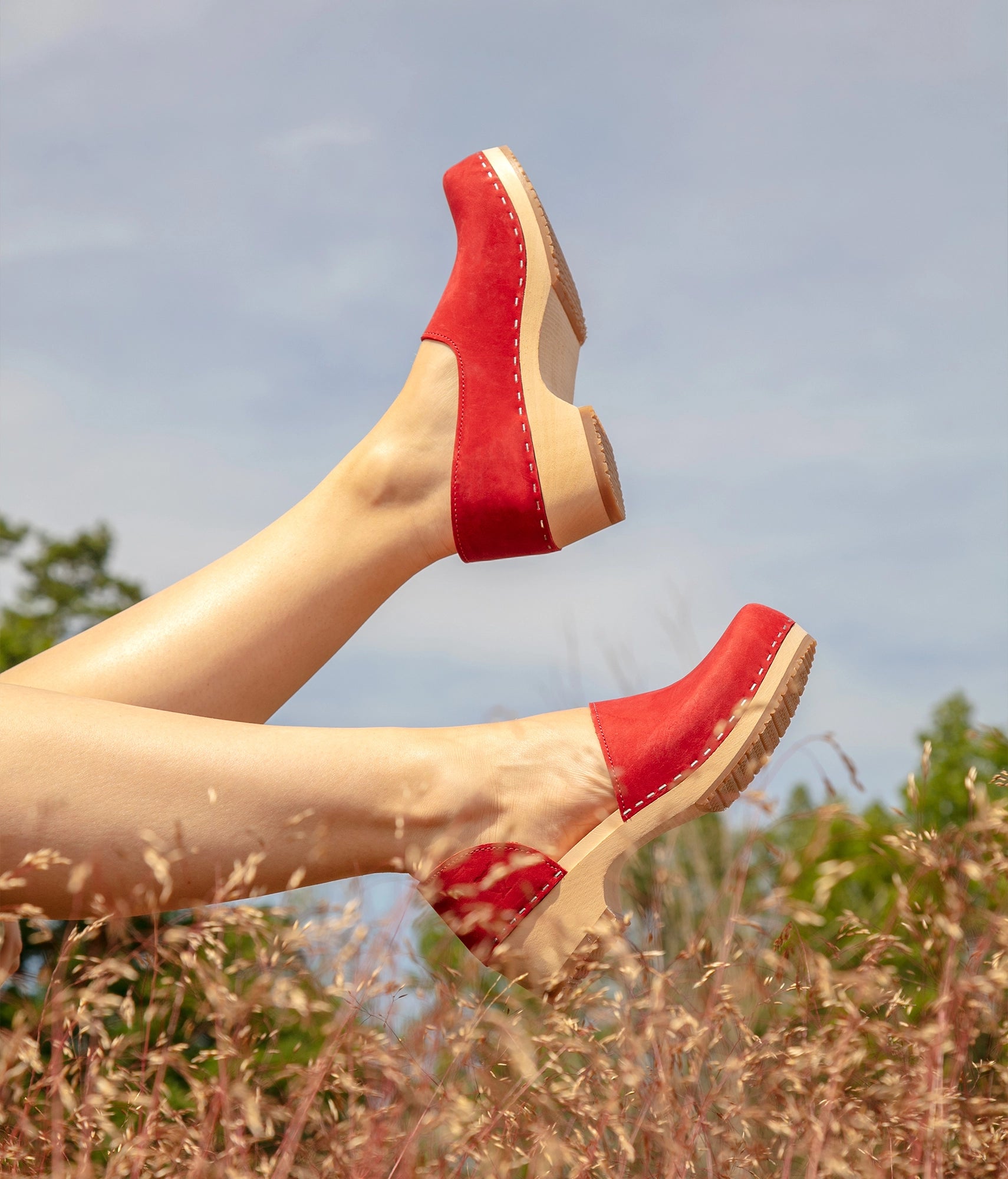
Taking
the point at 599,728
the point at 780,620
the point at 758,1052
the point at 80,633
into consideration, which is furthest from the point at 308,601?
the point at 758,1052

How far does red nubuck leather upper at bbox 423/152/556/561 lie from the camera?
1.99 metres

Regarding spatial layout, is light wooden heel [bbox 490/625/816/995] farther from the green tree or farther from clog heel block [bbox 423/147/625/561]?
the green tree

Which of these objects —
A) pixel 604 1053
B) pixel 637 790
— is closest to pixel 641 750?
pixel 637 790

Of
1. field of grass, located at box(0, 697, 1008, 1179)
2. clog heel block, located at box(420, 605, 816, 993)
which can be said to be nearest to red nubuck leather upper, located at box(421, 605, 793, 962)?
clog heel block, located at box(420, 605, 816, 993)

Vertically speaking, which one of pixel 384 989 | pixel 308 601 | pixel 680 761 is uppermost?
pixel 308 601

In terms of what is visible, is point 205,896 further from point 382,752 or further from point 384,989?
point 384,989

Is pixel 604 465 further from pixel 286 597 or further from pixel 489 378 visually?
pixel 286 597

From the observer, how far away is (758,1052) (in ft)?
3.75

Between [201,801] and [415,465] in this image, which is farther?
[415,465]

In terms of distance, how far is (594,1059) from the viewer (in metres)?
1.10

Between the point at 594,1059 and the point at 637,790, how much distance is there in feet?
1.85

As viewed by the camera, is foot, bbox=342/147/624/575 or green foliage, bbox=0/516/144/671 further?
Answer: green foliage, bbox=0/516/144/671

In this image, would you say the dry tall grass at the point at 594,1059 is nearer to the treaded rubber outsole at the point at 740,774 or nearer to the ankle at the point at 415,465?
the treaded rubber outsole at the point at 740,774

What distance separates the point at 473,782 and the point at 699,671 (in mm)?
453
